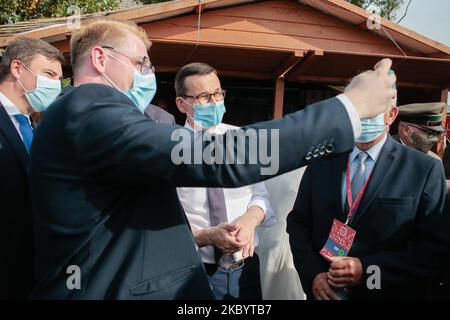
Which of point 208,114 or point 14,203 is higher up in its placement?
point 208,114

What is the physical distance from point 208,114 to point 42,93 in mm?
1097

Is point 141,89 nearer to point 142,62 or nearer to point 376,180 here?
point 142,62

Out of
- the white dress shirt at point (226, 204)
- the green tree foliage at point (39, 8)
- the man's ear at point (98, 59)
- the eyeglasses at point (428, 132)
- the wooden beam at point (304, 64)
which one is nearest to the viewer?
the man's ear at point (98, 59)

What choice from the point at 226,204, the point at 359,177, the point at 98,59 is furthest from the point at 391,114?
the point at 98,59

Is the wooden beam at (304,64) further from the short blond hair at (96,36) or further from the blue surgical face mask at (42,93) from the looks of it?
the short blond hair at (96,36)

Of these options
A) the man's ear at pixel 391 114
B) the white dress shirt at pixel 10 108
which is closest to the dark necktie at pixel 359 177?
the man's ear at pixel 391 114

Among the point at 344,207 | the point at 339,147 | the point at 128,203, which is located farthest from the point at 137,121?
the point at 344,207

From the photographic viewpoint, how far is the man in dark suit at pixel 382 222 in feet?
6.55

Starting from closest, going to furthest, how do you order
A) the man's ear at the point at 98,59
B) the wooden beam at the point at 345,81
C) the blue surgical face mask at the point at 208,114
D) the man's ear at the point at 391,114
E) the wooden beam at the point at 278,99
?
the man's ear at the point at 98,59
the man's ear at the point at 391,114
the blue surgical face mask at the point at 208,114
the wooden beam at the point at 278,99
the wooden beam at the point at 345,81

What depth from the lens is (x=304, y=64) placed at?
603cm

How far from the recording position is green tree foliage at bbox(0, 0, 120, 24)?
9.80m

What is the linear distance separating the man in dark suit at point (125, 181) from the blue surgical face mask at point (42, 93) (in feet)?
4.77

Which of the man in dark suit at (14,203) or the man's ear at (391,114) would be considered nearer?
the man in dark suit at (14,203)

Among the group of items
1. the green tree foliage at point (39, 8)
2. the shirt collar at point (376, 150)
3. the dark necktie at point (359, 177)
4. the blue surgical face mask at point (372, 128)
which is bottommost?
the dark necktie at point (359, 177)
